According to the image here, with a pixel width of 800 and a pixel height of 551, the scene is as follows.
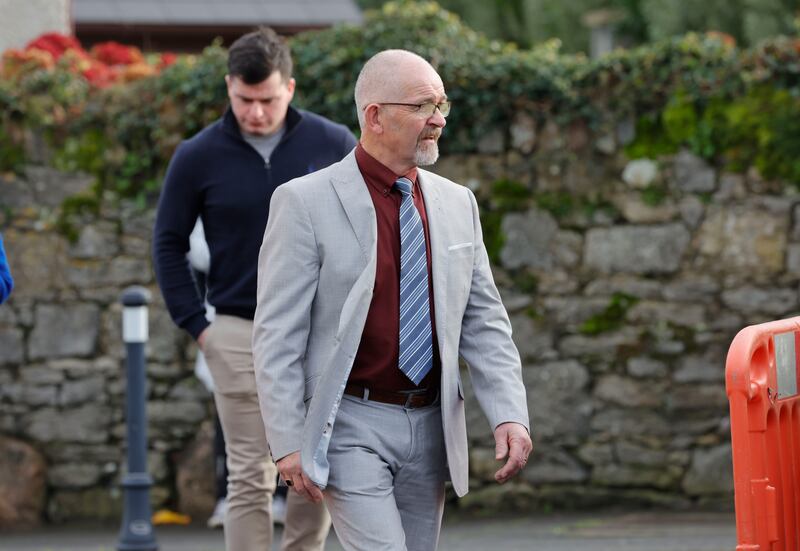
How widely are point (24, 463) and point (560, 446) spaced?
3094mm

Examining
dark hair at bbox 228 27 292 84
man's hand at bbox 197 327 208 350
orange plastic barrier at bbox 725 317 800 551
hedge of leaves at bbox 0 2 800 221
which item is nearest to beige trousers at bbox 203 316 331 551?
man's hand at bbox 197 327 208 350

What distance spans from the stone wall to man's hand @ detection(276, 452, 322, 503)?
4.43 metres

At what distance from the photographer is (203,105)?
8.39 m

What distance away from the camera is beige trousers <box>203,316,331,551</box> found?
201 inches

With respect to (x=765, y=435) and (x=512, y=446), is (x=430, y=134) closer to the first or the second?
(x=512, y=446)

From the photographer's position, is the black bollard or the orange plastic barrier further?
the black bollard

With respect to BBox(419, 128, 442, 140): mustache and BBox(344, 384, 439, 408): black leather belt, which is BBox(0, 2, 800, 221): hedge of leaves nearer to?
BBox(419, 128, 442, 140): mustache

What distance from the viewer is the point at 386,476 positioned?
393 cm

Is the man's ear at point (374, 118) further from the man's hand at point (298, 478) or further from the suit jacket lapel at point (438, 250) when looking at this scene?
the man's hand at point (298, 478)

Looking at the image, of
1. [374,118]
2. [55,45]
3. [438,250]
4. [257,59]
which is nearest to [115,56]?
[55,45]

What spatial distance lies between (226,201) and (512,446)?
70.0 inches

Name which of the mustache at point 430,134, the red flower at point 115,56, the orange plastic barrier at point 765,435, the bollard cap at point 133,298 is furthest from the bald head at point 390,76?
the red flower at point 115,56

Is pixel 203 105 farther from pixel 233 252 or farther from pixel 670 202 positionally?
pixel 233 252

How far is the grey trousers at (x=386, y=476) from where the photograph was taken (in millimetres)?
3832
